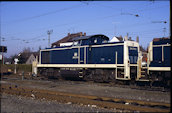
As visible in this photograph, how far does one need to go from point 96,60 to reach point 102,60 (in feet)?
2.37

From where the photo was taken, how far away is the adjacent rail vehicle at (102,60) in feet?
52.4

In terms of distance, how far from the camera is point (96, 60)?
765 inches

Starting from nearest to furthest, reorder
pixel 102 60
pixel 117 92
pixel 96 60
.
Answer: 1. pixel 117 92
2. pixel 102 60
3. pixel 96 60

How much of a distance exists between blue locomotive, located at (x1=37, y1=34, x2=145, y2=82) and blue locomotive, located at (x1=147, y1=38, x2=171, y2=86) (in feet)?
3.66

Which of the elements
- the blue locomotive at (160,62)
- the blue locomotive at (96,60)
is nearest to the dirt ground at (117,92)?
the blue locomotive at (160,62)

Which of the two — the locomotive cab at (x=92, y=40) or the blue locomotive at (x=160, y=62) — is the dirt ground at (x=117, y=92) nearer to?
the blue locomotive at (x=160, y=62)

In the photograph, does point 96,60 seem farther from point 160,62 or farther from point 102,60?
point 160,62

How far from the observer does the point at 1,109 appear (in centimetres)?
852

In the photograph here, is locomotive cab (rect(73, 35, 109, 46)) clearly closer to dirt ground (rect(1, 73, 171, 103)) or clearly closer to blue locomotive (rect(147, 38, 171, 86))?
dirt ground (rect(1, 73, 171, 103))

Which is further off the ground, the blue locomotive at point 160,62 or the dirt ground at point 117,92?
the blue locomotive at point 160,62

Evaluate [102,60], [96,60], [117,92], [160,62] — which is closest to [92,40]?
[96,60]

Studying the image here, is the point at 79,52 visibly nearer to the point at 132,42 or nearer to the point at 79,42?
the point at 79,42

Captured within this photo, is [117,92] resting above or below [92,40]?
below

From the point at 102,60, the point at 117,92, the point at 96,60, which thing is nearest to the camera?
the point at 117,92
